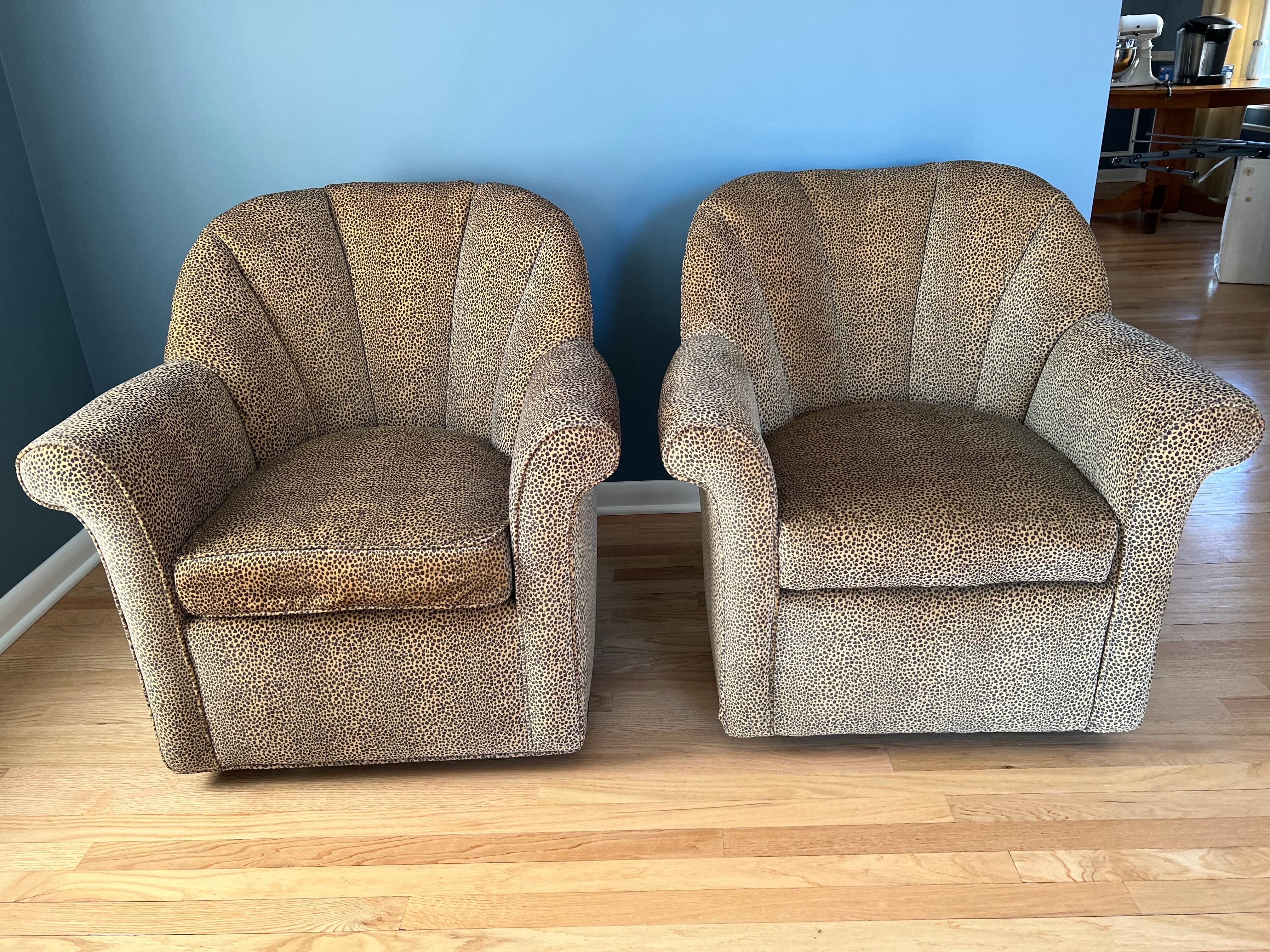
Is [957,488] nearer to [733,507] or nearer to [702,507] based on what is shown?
[733,507]

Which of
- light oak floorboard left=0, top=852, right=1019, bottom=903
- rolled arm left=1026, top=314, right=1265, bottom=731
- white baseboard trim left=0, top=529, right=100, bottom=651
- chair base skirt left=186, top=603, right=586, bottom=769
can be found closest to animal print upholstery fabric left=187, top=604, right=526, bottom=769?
chair base skirt left=186, top=603, right=586, bottom=769

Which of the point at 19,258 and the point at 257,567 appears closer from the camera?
the point at 257,567

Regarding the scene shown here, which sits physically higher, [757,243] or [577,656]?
[757,243]

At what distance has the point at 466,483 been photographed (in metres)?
1.59

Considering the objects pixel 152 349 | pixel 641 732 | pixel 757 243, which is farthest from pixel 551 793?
pixel 152 349

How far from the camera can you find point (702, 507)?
1865 millimetres

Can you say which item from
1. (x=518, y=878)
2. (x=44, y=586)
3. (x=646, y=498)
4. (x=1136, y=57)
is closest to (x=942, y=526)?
(x=518, y=878)

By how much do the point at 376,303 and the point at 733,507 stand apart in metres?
0.97

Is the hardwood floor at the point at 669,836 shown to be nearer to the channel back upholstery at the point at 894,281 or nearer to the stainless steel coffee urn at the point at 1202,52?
the channel back upholstery at the point at 894,281

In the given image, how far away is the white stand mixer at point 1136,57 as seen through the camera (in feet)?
14.5

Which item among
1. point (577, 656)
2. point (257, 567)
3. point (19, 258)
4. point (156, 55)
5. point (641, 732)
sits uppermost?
point (156, 55)

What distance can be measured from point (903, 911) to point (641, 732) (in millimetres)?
551

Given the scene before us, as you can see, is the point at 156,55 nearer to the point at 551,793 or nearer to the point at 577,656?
the point at 577,656

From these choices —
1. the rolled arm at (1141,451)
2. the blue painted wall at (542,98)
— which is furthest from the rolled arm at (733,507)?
the blue painted wall at (542,98)
